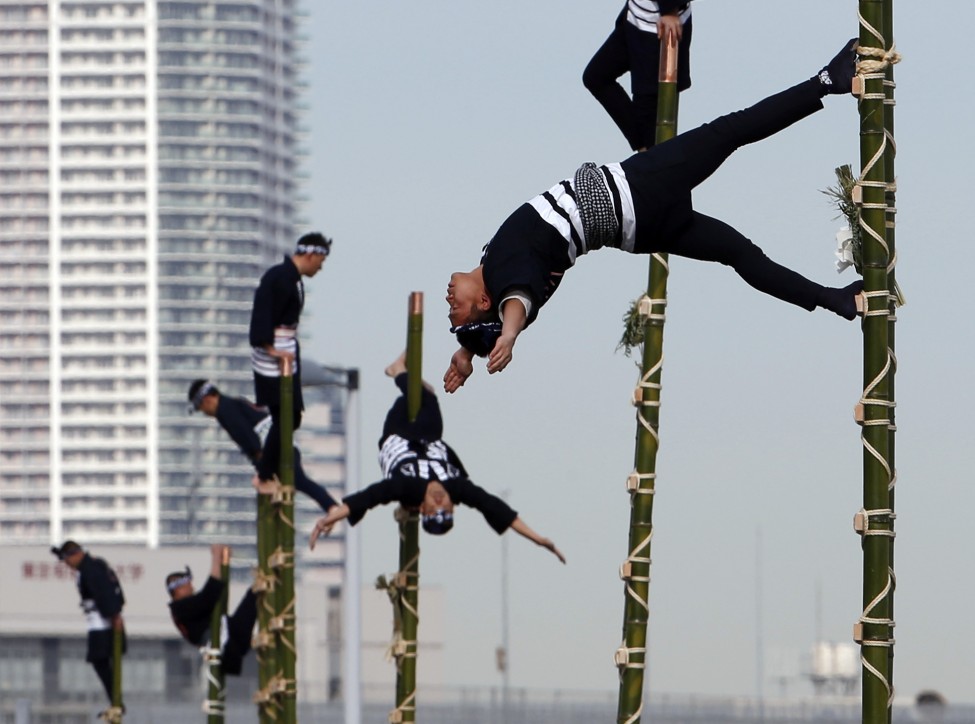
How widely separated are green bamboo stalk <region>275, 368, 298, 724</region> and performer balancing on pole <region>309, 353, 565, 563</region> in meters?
3.46

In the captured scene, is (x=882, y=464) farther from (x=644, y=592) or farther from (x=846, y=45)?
(x=644, y=592)

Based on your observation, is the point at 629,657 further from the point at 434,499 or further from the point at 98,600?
the point at 98,600

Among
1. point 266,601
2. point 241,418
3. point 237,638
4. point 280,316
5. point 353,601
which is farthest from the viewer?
point 353,601

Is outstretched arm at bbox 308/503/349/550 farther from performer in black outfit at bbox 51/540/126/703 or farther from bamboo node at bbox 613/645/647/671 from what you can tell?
performer in black outfit at bbox 51/540/126/703

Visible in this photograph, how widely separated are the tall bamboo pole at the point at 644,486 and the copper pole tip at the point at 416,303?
547 cm

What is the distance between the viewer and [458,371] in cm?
988

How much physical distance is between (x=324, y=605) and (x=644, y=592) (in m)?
150

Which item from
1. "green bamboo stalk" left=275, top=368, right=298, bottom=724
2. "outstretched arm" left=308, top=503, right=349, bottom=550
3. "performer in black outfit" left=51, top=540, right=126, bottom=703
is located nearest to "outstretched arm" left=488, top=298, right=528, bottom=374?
"outstretched arm" left=308, top=503, right=349, bottom=550

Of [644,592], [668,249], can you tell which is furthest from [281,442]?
[668,249]

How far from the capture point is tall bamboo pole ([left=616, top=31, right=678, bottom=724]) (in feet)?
41.6

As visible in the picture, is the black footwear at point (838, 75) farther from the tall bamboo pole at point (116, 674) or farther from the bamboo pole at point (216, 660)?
the tall bamboo pole at point (116, 674)

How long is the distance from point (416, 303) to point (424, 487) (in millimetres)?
2058

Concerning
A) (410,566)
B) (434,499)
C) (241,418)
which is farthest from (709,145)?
(241,418)


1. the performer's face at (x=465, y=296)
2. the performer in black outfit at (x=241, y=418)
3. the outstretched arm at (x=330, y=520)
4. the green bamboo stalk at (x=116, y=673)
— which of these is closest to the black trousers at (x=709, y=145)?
the performer's face at (x=465, y=296)
